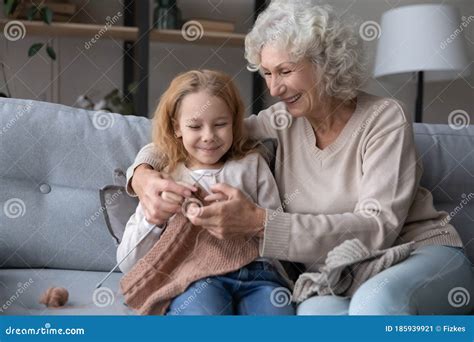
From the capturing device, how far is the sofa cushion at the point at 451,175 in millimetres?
1462

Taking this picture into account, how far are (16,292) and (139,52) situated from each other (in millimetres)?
1287

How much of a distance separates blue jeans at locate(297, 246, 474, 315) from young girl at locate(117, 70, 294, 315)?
0.09 m

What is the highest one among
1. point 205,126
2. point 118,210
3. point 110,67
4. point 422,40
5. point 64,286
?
point 422,40

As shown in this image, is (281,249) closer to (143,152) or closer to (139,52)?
(143,152)

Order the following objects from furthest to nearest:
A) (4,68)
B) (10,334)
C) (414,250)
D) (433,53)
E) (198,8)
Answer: (198,8)
(4,68)
(433,53)
(414,250)
(10,334)

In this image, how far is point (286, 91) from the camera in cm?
123

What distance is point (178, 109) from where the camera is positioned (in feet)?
3.91

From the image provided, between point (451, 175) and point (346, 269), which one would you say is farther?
point (451, 175)

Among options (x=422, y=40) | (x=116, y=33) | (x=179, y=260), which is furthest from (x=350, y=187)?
(x=116, y=33)

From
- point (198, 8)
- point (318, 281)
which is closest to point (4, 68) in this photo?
point (198, 8)

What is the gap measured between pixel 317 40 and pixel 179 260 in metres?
0.45

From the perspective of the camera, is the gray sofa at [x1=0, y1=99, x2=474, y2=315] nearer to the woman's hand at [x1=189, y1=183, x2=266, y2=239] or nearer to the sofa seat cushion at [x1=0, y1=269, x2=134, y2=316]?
the sofa seat cushion at [x1=0, y1=269, x2=134, y2=316]

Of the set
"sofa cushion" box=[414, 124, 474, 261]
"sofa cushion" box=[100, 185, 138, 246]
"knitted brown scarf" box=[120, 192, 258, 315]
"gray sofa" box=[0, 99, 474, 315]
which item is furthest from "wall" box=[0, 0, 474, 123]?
"knitted brown scarf" box=[120, 192, 258, 315]

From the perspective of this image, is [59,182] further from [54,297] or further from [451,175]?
[451,175]
